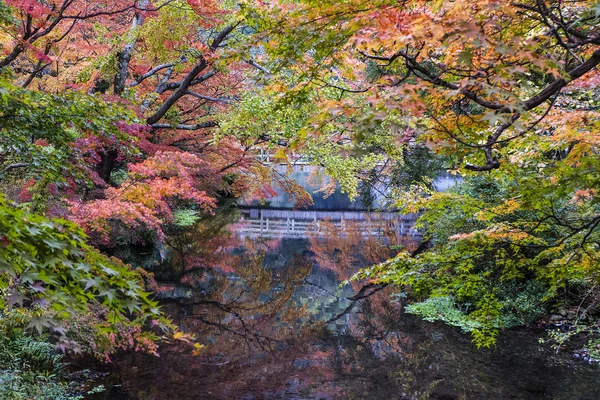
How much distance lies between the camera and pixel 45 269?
1.68m

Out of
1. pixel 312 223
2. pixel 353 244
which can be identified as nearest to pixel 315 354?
pixel 353 244

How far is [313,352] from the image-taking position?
23.6ft

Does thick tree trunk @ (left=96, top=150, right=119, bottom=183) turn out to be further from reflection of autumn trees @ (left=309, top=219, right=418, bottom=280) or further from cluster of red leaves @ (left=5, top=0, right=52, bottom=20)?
reflection of autumn trees @ (left=309, top=219, right=418, bottom=280)

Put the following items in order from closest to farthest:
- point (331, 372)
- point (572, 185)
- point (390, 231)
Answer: point (572, 185) < point (331, 372) < point (390, 231)

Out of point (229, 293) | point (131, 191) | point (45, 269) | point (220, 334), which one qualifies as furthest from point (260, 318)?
point (45, 269)

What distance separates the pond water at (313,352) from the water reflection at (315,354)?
0.7 inches

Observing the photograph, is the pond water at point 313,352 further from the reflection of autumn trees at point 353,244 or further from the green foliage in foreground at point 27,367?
the reflection of autumn trees at point 353,244

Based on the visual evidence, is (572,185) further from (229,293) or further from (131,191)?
(229,293)

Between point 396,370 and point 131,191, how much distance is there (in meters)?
5.05

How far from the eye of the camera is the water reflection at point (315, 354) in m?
5.80

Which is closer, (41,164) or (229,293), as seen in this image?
(41,164)

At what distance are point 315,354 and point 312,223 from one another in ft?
49.8

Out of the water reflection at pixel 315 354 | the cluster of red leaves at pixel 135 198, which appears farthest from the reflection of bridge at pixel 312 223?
the cluster of red leaves at pixel 135 198

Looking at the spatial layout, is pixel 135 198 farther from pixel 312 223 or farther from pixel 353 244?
pixel 312 223
